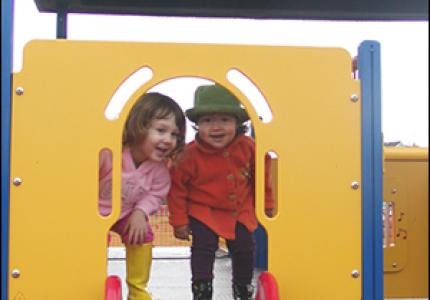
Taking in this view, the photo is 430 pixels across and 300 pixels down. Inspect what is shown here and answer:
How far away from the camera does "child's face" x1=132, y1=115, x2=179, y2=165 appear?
2.48 meters

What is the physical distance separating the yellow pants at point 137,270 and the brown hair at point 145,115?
1.38 feet

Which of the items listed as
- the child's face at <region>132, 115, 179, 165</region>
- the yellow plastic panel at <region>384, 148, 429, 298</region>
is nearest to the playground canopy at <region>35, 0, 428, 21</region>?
the yellow plastic panel at <region>384, 148, 429, 298</region>

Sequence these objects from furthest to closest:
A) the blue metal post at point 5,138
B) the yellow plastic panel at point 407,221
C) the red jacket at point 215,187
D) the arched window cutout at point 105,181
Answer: the yellow plastic panel at point 407,221
the red jacket at point 215,187
the arched window cutout at point 105,181
the blue metal post at point 5,138

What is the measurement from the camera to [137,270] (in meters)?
2.50

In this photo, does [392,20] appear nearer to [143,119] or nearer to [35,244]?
[143,119]

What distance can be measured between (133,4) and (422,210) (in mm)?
1987

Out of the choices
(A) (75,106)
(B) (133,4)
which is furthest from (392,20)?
(A) (75,106)

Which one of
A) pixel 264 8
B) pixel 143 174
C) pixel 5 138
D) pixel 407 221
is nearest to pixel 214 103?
pixel 143 174

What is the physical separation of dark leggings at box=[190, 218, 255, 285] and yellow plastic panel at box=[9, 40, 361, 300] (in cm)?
51

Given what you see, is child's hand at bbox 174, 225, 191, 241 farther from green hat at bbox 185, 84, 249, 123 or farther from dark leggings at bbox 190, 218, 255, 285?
green hat at bbox 185, 84, 249, 123

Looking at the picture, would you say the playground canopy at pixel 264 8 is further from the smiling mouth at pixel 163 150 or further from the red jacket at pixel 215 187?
the smiling mouth at pixel 163 150

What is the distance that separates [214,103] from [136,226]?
0.62 meters

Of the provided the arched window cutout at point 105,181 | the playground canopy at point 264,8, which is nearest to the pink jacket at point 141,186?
the arched window cutout at point 105,181

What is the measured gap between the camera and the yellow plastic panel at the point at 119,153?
6.70ft
